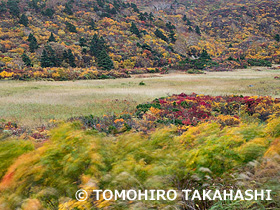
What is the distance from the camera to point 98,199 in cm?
262

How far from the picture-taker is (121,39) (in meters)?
44.7

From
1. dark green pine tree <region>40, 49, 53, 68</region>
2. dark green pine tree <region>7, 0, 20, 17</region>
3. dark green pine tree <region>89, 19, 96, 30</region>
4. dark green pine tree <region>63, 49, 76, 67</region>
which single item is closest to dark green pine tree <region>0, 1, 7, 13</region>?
dark green pine tree <region>7, 0, 20, 17</region>

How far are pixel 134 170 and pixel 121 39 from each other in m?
44.2

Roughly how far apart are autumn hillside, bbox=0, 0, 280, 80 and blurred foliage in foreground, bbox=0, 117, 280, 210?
23.8 metres

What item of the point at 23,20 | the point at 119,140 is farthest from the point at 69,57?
the point at 119,140

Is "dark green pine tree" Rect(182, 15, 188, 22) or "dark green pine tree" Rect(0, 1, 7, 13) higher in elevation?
"dark green pine tree" Rect(182, 15, 188, 22)

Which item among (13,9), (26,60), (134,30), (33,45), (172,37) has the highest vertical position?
(13,9)

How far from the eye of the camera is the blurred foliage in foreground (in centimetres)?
256

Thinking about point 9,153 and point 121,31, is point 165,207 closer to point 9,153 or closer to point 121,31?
point 9,153

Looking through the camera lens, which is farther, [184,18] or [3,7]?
[184,18]

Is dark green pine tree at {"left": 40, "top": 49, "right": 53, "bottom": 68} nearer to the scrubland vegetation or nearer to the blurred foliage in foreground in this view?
the scrubland vegetation

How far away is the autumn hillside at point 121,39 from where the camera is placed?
103 feet

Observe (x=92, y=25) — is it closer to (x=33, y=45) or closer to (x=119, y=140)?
(x=33, y=45)

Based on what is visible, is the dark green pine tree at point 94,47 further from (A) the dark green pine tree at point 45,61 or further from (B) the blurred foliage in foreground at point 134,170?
(B) the blurred foliage in foreground at point 134,170
